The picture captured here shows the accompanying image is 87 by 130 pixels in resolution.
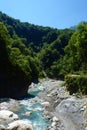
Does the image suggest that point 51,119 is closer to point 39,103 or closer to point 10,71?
point 39,103

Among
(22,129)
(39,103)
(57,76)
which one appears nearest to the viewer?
(22,129)

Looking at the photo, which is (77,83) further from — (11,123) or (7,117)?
(11,123)

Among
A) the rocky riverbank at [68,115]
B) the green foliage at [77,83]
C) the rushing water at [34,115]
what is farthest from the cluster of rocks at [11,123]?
the green foliage at [77,83]

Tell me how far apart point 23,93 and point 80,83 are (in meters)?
12.4

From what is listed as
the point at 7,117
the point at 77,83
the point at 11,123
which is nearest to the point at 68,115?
the point at 7,117

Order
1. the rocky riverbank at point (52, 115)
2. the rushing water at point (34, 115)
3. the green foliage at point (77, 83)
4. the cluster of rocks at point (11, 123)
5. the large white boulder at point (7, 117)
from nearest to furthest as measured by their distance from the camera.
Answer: the cluster of rocks at point (11, 123)
the rocky riverbank at point (52, 115)
the rushing water at point (34, 115)
the large white boulder at point (7, 117)
the green foliage at point (77, 83)

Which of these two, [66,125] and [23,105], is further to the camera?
[23,105]

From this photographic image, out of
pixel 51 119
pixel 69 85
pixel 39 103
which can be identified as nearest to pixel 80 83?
pixel 69 85

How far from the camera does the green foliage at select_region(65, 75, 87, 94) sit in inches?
2021

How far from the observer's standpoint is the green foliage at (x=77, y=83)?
2021 inches

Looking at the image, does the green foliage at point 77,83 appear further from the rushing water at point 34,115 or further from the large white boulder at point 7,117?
the large white boulder at point 7,117

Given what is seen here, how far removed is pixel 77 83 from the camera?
53438 millimetres

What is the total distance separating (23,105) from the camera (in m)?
45.6

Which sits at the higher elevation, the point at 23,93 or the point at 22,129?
the point at 23,93
